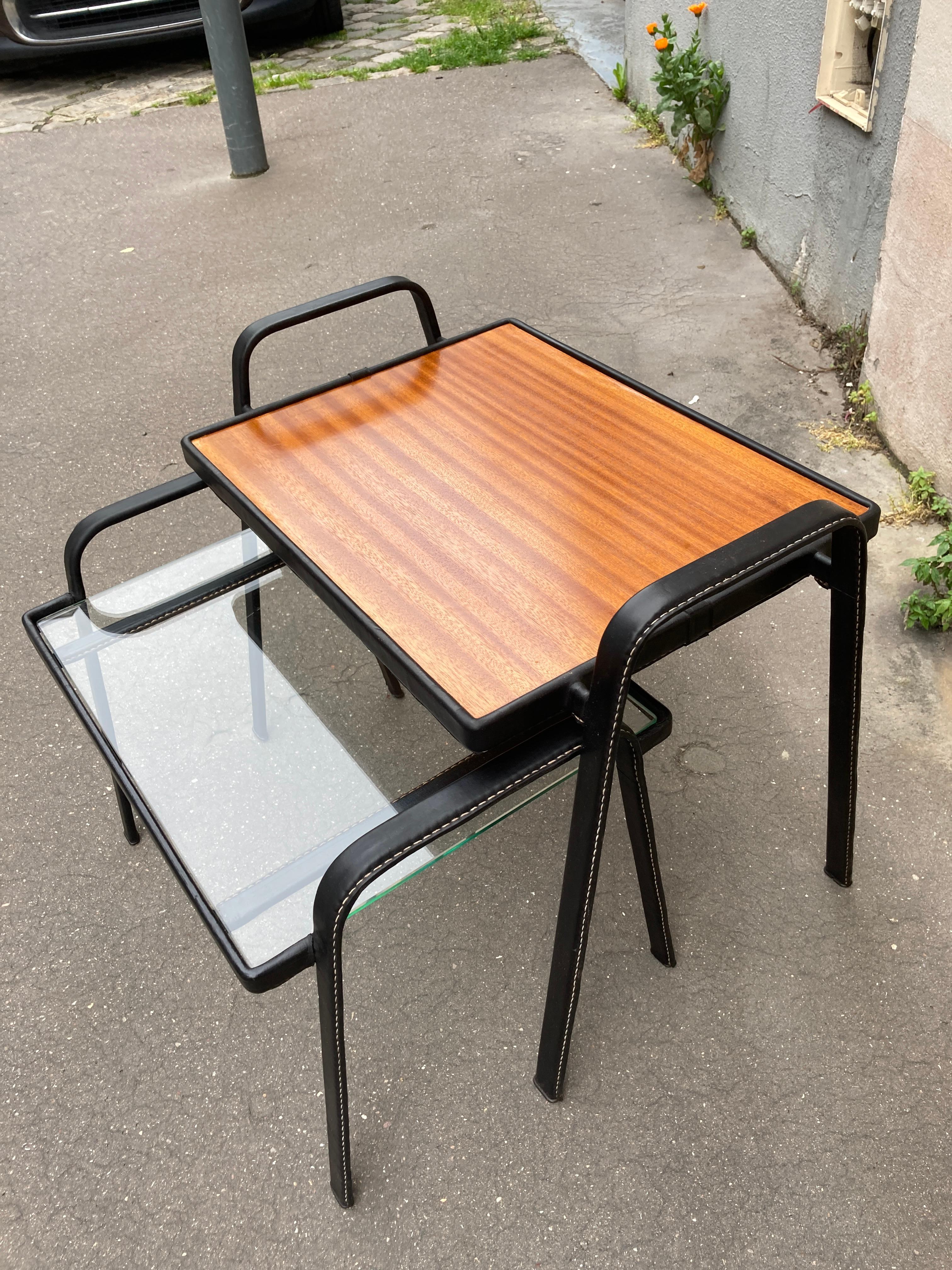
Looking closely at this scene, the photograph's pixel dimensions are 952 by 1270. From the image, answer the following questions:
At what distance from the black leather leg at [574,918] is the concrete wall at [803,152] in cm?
242

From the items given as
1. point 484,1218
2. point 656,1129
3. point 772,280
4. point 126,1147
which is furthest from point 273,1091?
point 772,280

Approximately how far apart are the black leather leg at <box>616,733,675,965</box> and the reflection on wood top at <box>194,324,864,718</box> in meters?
0.27

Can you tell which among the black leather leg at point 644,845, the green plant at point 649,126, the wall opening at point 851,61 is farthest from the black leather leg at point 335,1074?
the green plant at point 649,126

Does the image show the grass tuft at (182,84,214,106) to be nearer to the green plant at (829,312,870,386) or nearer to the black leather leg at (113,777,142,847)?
the green plant at (829,312,870,386)

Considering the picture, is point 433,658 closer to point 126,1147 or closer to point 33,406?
point 126,1147

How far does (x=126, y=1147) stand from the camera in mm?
1707

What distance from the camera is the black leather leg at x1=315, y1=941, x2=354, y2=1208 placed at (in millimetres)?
1314

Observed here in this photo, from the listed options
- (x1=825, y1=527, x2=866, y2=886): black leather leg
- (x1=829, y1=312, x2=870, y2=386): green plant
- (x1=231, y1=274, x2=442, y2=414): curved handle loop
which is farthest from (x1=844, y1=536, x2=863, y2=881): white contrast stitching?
(x1=829, y1=312, x2=870, y2=386): green plant

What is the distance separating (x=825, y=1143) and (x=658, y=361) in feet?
8.42

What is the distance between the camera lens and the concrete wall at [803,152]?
3.05 meters

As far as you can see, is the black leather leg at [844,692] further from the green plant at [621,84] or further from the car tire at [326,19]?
the car tire at [326,19]

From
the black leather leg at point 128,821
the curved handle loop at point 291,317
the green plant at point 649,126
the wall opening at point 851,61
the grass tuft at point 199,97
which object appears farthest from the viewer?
the grass tuft at point 199,97

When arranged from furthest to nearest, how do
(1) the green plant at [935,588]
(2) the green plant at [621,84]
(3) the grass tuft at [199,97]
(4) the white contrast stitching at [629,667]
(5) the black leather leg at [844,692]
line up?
(3) the grass tuft at [199,97], (2) the green plant at [621,84], (1) the green plant at [935,588], (5) the black leather leg at [844,692], (4) the white contrast stitching at [629,667]

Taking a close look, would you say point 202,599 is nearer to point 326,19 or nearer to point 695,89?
point 695,89
